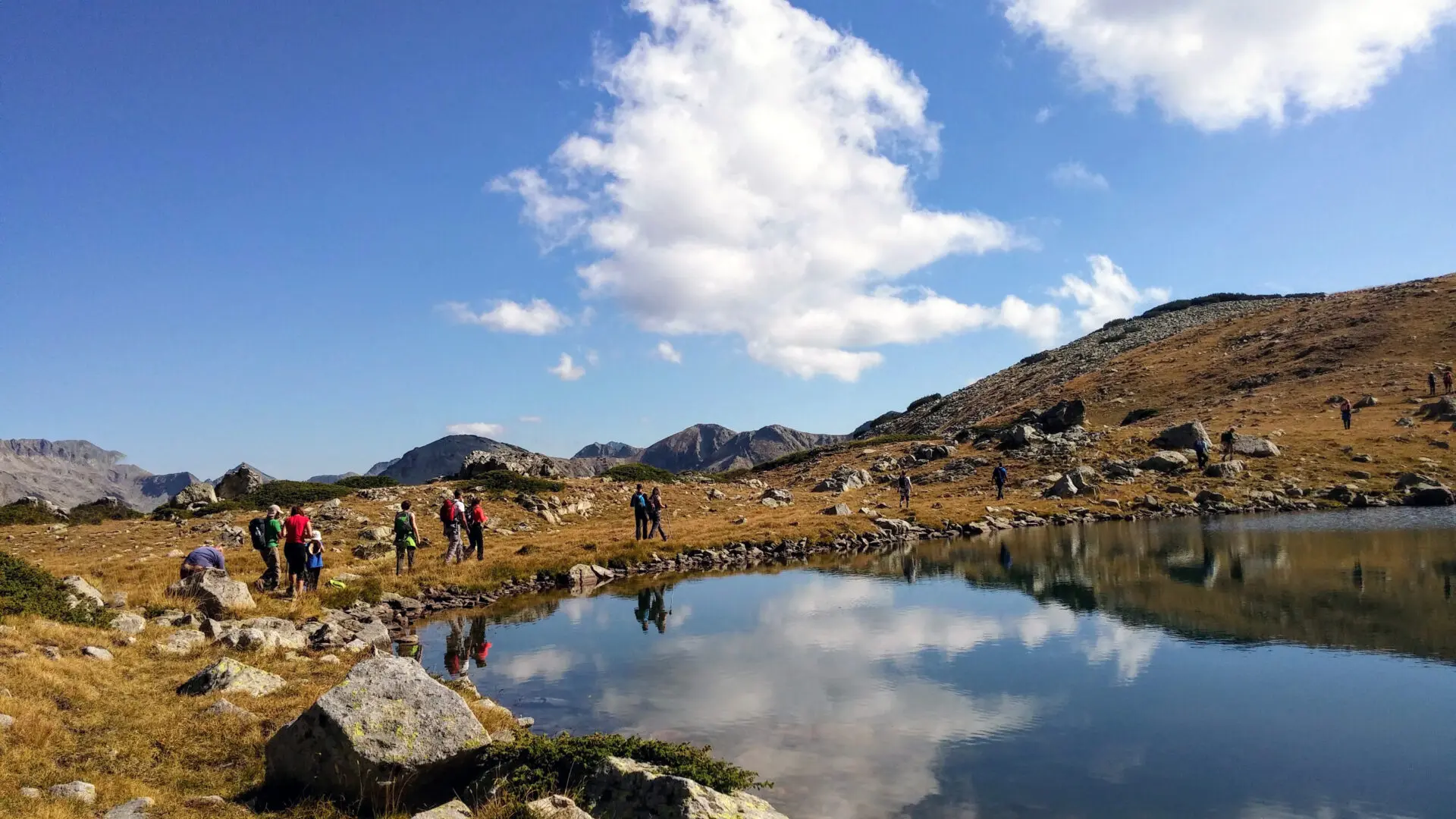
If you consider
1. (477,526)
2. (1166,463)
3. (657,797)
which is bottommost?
(657,797)

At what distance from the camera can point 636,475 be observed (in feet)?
239

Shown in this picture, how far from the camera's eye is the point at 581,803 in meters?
10.2

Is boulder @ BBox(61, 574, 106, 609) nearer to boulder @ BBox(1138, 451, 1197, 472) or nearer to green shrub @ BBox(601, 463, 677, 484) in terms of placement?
green shrub @ BBox(601, 463, 677, 484)

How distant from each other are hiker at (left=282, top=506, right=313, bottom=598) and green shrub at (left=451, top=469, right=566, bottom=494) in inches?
999

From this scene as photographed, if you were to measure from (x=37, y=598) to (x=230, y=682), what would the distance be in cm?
877

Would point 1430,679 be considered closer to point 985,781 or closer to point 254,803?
point 985,781

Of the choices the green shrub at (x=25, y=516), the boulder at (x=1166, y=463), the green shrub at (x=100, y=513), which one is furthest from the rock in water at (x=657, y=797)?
the green shrub at (x=100, y=513)

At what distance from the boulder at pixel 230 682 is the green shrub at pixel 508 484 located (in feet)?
126

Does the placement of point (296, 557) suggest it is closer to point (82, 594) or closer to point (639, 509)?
point (82, 594)

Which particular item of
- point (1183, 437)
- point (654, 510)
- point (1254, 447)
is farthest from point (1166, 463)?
point (654, 510)

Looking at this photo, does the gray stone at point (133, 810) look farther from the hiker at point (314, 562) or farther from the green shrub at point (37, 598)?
the hiker at point (314, 562)

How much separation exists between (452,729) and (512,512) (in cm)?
4202

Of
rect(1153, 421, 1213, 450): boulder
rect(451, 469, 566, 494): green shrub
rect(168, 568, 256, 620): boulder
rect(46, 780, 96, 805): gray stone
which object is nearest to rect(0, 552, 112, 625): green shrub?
rect(168, 568, 256, 620): boulder

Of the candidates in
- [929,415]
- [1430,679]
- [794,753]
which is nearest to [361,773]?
[794,753]
